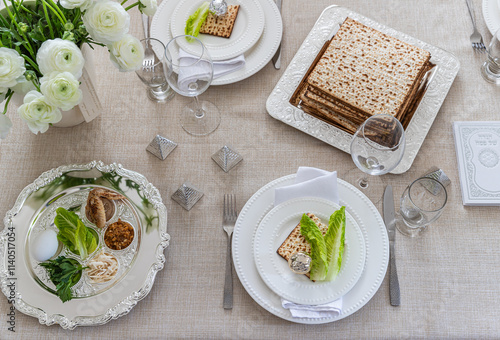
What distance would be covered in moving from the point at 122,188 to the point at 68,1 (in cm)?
54

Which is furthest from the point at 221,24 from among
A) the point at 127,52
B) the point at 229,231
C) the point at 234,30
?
the point at 229,231

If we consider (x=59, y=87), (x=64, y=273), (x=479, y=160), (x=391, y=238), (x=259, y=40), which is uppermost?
(x=59, y=87)

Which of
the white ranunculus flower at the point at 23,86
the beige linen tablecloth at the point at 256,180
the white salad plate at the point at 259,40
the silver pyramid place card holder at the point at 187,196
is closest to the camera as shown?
the white ranunculus flower at the point at 23,86

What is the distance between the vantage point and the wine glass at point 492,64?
1426mm

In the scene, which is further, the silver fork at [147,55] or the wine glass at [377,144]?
the silver fork at [147,55]

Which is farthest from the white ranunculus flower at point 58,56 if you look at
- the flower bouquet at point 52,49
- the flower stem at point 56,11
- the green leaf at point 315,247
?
the green leaf at point 315,247

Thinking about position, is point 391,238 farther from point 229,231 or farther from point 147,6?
point 147,6

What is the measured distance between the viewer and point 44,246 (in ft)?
3.98

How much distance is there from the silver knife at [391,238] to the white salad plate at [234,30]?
666 mm

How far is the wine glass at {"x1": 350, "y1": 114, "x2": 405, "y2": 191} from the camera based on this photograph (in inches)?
48.0

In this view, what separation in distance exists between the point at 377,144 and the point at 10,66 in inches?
37.2

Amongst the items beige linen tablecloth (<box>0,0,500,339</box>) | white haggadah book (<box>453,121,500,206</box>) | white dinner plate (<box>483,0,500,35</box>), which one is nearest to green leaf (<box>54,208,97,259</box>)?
beige linen tablecloth (<box>0,0,500,339</box>)

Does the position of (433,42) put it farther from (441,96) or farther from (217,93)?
(217,93)

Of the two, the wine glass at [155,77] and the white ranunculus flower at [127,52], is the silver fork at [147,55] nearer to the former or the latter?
the wine glass at [155,77]
